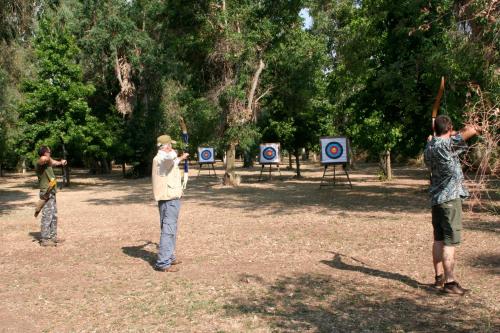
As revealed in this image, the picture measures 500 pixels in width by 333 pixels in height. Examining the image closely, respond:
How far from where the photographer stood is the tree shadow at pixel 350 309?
15.2 feet

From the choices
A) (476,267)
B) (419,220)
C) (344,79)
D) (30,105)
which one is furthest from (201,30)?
(476,267)

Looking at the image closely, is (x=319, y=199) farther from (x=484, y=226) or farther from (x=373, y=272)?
(x=373, y=272)

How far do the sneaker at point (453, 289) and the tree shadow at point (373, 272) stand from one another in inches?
6.9

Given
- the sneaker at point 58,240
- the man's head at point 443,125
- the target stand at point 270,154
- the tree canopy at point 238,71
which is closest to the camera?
the man's head at point 443,125

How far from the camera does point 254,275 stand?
22.0ft

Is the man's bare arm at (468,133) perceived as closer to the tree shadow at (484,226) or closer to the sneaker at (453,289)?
the sneaker at (453,289)

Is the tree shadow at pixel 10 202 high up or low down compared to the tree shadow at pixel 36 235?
up

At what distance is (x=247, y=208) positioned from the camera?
13867mm

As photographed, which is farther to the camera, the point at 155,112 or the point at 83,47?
the point at 155,112

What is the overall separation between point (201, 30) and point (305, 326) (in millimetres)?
17639

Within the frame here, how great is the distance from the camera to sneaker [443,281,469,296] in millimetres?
5441

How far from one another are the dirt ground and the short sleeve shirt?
1105 mm

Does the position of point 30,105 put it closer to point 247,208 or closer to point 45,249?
point 247,208

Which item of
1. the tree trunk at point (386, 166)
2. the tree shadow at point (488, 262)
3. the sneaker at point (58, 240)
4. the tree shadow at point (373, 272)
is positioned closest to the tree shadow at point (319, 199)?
the tree trunk at point (386, 166)
